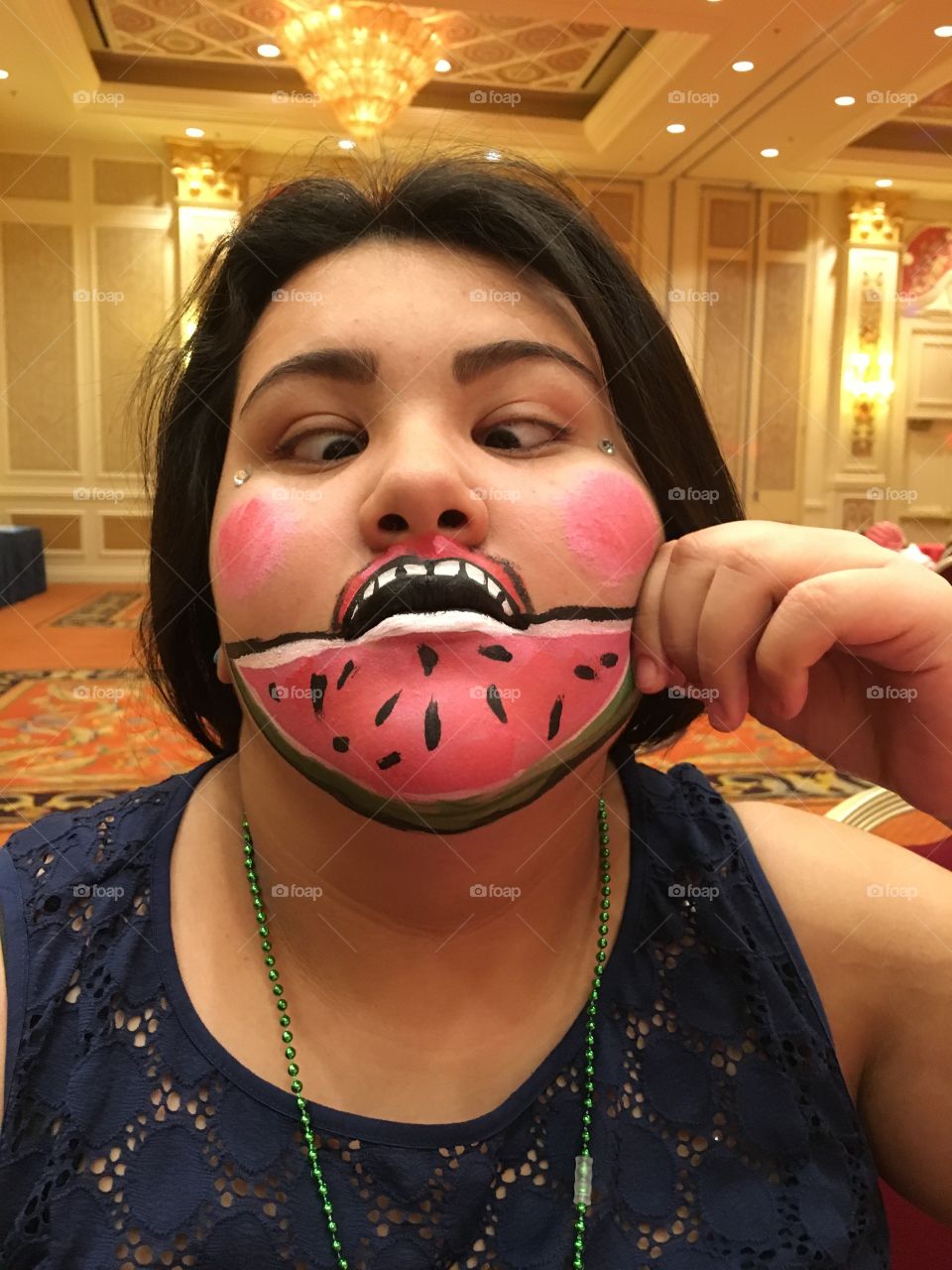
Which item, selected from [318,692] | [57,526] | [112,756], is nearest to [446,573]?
[318,692]

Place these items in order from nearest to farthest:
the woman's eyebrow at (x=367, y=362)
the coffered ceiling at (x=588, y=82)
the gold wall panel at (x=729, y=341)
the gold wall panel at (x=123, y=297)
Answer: the woman's eyebrow at (x=367, y=362), the coffered ceiling at (x=588, y=82), the gold wall panel at (x=123, y=297), the gold wall panel at (x=729, y=341)

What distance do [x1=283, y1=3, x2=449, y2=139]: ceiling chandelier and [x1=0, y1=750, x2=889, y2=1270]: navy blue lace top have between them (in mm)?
5523

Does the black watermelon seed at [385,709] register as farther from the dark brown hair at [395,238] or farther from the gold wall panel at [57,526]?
the gold wall panel at [57,526]

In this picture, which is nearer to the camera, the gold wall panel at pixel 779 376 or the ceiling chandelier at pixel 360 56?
the ceiling chandelier at pixel 360 56

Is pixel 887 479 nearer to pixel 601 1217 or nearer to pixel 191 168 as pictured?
pixel 191 168

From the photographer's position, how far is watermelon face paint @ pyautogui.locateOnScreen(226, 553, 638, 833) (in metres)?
0.67

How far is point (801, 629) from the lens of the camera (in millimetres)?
736

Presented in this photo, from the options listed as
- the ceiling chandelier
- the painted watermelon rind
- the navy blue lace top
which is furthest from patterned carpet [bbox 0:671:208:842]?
the ceiling chandelier

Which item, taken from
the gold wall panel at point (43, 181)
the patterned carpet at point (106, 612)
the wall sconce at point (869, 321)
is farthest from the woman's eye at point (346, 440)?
the wall sconce at point (869, 321)

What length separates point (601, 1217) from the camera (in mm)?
744

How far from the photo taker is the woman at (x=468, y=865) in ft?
2.33

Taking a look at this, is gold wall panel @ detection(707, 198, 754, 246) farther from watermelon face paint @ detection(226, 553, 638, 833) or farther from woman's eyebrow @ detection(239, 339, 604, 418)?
watermelon face paint @ detection(226, 553, 638, 833)

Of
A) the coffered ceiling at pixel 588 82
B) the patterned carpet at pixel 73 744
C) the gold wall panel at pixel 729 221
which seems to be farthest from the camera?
the gold wall panel at pixel 729 221

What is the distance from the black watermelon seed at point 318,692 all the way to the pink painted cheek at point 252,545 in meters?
0.09
